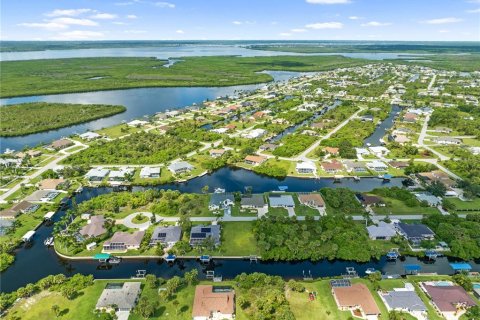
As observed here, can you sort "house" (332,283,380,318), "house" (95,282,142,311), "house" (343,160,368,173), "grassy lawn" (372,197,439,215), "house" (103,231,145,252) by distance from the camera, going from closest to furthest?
"house" (332,283,380,318) < "house" (95,282,142,311) < "house" (103,231,145,252) < "grassy lawn" (372,197,439,215) < "house" (343,160,368,173)

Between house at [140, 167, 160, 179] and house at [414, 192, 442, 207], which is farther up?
house at [140, 167, 160, 179]

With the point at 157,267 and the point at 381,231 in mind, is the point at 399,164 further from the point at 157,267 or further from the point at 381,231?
the point at 157,267

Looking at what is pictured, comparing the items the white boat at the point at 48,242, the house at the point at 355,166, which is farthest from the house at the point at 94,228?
the house at the point at 355,166

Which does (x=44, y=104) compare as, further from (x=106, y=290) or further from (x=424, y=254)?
(x=424, y=254)

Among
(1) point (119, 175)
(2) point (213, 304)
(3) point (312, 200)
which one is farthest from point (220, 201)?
(1) point (119, 175)

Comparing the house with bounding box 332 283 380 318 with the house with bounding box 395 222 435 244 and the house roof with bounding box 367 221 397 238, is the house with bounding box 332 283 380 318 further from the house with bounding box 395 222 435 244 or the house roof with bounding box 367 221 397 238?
the house with bounding box 395 222 435 244

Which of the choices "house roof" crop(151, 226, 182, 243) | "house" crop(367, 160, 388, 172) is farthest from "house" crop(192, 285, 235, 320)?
"house" crop(367, 160, 388, 172)
